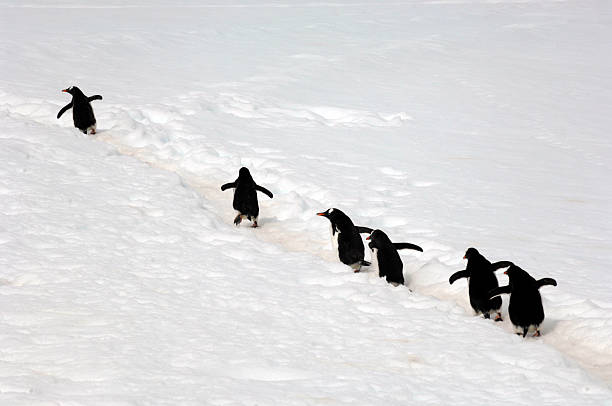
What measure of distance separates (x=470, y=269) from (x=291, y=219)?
266 cm

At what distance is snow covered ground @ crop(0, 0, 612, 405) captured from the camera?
4156 mm

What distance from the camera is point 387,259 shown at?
612cm

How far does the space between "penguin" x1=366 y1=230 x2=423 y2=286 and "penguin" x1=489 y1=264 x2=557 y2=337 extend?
0.93 m

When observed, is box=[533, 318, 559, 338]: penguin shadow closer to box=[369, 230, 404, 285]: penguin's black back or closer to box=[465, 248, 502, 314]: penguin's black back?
box=[465, 248, 502, 314]: penguin's black back

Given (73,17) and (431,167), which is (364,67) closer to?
(431,167)

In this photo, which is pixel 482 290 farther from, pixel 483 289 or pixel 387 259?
pixel 387 259

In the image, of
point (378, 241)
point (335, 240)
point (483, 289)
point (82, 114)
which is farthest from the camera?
point (82, 114)

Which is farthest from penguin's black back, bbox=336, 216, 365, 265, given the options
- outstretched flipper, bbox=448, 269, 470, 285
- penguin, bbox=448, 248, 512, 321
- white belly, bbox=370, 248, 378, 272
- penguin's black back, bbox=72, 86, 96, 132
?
penguin's black back, bbox=72, 86, 96, 132

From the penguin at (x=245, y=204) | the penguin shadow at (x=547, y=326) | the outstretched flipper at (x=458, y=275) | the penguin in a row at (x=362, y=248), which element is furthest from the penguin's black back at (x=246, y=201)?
the penguin shadow at (x=547, y=326)

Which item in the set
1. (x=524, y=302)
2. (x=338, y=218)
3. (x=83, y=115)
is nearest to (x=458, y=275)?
(x=524, y=302)

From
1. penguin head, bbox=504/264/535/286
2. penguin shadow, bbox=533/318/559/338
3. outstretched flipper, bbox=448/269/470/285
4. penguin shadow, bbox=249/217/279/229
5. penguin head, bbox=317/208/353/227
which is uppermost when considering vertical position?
penguin head, bbox=504/264/535/286

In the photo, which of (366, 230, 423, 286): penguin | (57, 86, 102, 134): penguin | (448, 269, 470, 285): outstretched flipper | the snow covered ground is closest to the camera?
the snow covered ground

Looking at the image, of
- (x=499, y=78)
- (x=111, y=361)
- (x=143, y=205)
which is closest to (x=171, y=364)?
(x=111, y=361)

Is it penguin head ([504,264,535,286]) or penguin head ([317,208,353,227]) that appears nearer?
penguin head ([504,264,535,286])
